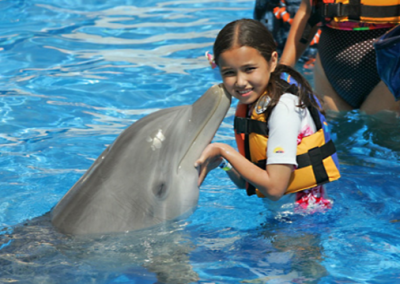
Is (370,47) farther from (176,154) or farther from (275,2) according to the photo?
(275,2)

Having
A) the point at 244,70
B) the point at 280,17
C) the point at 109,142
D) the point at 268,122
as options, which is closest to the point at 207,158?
the point at 268,122

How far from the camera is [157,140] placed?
3.86 metres

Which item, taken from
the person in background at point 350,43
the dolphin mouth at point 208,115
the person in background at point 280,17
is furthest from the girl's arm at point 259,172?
the person in background at point 280,17

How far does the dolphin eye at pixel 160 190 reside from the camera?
3.89 meters

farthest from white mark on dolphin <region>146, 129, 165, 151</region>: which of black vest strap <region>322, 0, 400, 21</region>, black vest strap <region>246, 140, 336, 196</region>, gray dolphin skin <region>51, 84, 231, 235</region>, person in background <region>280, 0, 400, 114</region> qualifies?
black vest strap <region>322, 0, 400, 21</region>

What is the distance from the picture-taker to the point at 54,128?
7453 millimetres

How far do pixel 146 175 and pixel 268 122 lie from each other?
99cm

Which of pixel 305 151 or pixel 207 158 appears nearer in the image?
pixel 207 158

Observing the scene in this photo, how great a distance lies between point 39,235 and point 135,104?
180 inches

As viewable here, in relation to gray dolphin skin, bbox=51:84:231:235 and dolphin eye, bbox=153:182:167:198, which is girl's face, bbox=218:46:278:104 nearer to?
gray dolphin skin, bbox=51:84:231:235

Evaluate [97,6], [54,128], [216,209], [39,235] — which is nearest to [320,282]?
[216,209]

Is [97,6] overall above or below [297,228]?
above

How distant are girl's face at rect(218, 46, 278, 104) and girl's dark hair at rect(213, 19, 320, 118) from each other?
0.12ft

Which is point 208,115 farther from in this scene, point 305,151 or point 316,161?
point 316,161
